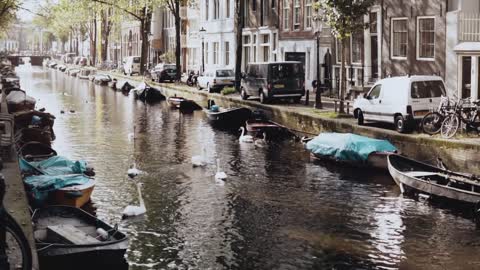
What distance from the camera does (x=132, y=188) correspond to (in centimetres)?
1944

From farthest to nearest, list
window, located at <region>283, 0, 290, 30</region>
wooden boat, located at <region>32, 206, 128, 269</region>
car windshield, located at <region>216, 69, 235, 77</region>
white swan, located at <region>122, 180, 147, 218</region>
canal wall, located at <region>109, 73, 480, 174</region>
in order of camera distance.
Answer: window, located at <region>283, 0, 290, 30</region> < car windshield, located at <region>216, 69, 235, 77</region> < canal wall, located at <region>109, 73, 480, 174</region> < white swan, located at <region>122, 180, 147, 218</region> < wooden boat, located at <region>32, 206, 128, 269</region>

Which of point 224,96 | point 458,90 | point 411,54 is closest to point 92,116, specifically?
point 224,96

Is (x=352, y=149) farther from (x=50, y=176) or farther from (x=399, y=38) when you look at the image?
(x=399, y=38)

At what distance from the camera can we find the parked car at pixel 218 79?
43625mm

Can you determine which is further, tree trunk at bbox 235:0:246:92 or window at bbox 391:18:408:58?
tree trunk at bbox 235:0:246:92

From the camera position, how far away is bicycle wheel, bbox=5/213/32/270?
8156 mm

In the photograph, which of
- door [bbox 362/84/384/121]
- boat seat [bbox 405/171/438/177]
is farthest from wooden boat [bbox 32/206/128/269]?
door [bbox 362/84/384/121]

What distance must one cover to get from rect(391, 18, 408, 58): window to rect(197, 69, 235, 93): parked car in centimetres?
1373

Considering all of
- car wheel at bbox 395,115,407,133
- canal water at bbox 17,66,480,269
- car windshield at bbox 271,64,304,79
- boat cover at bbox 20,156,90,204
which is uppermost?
car windshield at bbox 271,64,304,79

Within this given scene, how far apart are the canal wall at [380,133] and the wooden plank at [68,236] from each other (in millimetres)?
10795

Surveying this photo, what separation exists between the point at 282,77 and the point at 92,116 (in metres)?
10.4

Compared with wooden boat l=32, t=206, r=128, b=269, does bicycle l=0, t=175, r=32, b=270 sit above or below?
above

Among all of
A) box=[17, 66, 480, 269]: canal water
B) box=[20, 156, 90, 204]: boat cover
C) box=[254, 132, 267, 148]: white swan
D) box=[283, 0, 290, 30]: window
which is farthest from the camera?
box=[283, 0, 290, 30]: window

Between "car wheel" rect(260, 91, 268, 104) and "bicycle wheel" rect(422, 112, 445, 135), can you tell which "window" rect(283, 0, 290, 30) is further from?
"bicycle wheel" rect(422, 112, 445, 135)
